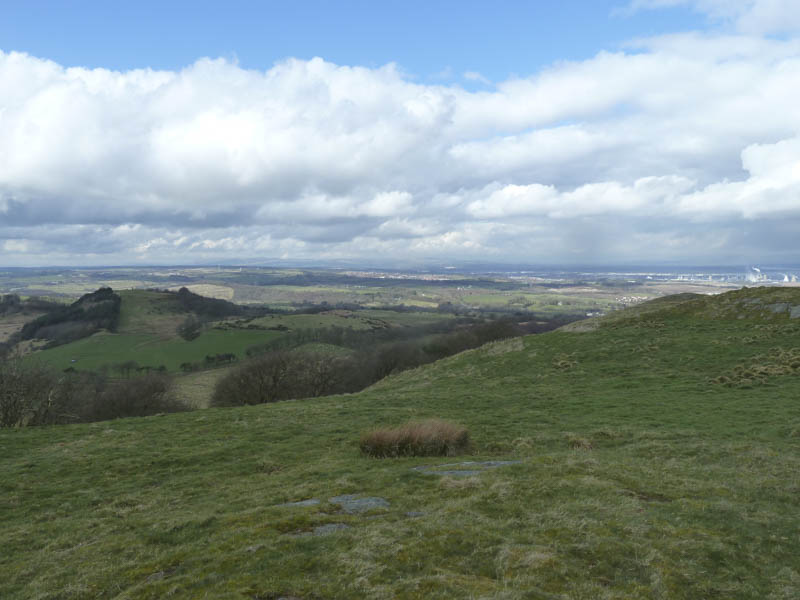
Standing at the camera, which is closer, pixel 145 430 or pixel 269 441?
pixel 269 441

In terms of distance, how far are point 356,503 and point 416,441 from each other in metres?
5.72

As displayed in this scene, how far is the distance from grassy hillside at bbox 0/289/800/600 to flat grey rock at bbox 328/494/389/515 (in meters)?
0.18

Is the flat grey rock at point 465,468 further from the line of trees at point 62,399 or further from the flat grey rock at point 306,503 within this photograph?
the line of trees at point 62,399

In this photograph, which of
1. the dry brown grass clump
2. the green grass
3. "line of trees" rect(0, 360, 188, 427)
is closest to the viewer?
the dry brown grass clump

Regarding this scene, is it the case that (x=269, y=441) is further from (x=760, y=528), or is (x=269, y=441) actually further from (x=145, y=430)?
(x=760, y=528)

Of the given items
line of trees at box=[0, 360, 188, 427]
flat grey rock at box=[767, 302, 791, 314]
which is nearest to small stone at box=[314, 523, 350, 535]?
line of trees at box=[0, 360, 188, 427]

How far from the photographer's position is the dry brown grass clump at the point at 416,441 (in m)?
15.7

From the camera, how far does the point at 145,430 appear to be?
21438 mm

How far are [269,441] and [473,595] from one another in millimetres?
14355

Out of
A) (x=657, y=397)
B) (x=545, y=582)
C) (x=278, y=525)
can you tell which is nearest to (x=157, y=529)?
(x=278, y=525)

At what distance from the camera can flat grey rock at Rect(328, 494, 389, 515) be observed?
9.90 m

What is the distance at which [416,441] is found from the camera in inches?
623

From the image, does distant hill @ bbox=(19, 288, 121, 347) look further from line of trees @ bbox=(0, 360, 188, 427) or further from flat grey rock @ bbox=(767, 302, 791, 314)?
flat grey rock @ bbox=(767, 302, 791, 314)

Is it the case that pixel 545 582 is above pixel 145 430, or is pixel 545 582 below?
above
